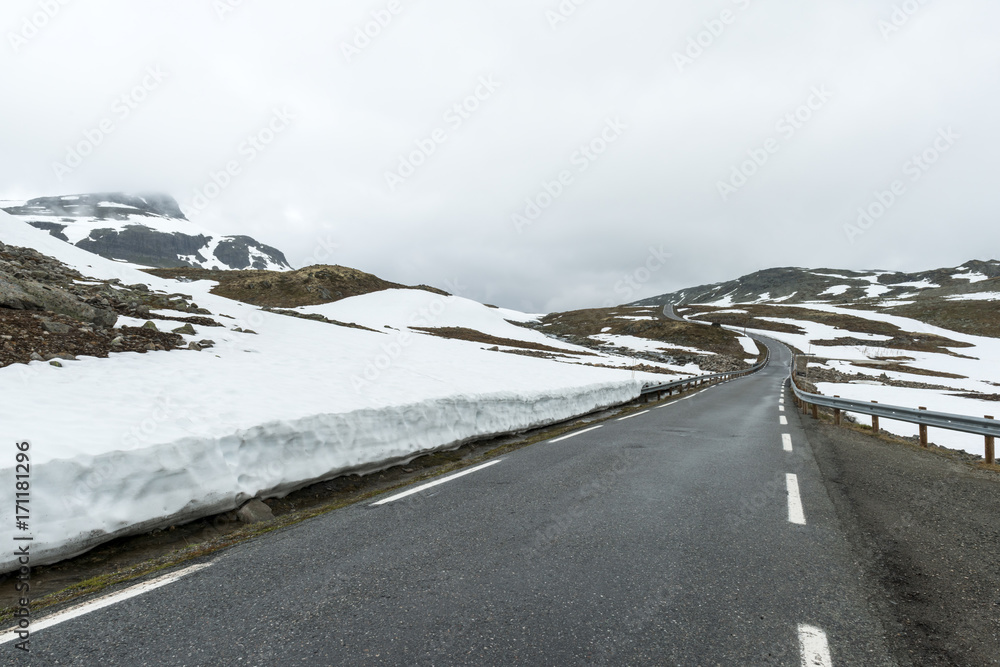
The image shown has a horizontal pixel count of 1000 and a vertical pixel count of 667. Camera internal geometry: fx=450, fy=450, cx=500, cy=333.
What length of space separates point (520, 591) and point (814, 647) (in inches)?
76.0

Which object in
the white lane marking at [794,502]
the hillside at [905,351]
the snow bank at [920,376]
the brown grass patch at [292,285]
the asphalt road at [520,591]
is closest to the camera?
the asphalt road at [520,591]

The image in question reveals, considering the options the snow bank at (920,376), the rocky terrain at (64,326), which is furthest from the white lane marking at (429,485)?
the snow bank at (920,376)

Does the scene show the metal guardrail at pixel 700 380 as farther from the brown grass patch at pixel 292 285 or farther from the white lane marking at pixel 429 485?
the brown grass patch at pixel 292 285

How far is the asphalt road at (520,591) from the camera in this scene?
2801mm

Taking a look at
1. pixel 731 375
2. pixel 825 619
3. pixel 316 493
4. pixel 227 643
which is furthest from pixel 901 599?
pixel 731 375

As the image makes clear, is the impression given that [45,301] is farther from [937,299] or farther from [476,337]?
[937,299]

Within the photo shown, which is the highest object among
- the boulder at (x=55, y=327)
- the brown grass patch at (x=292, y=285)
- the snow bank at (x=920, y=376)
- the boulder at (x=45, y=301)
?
the brown grass patch at (x=292, y=285)

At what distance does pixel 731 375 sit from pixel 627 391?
94.3 ft

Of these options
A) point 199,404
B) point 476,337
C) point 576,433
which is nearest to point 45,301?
point 199,404

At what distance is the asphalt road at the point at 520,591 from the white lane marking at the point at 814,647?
0.05ft

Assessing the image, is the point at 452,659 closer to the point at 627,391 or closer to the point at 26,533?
the point at 26,533

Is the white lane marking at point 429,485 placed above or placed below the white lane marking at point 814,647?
below

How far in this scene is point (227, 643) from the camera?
2893 mm

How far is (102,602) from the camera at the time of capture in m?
3.43
